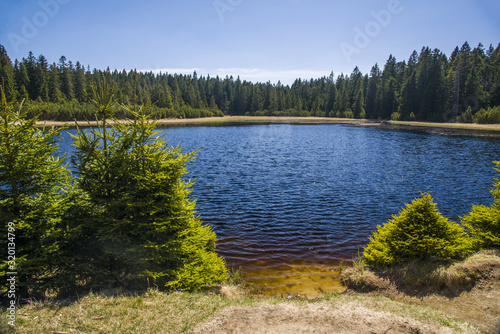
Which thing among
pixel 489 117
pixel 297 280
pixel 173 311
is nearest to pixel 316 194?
pixel 297 280

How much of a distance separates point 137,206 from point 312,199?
49.3ft

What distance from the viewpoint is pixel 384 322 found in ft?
20.4

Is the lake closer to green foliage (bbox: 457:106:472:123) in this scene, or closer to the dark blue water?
the dark blue water

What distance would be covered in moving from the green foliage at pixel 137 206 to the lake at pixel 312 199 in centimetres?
373

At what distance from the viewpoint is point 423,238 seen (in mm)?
9062

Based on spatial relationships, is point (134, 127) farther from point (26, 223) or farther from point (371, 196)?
point (371, 196)

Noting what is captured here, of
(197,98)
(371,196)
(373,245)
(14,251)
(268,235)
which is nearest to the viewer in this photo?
(14,251)

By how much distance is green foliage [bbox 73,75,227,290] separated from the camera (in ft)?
25.1

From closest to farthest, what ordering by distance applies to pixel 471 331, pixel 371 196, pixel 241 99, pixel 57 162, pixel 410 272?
pixel 471 331 → pixel 57 162 → pixel 410 272 → pixel 371 196 → pixel 241 99

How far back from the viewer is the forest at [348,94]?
3551 inches

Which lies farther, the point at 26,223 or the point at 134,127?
the point at 134,127

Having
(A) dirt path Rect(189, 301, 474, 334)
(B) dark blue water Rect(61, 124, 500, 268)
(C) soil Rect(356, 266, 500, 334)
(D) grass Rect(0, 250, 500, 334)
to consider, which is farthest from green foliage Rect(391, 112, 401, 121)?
(A) dirt path Rect(189, 301, 474, 334)

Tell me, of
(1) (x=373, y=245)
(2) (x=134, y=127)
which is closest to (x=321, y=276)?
(1) (x=373, y=245)

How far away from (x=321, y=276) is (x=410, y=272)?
3097mm
